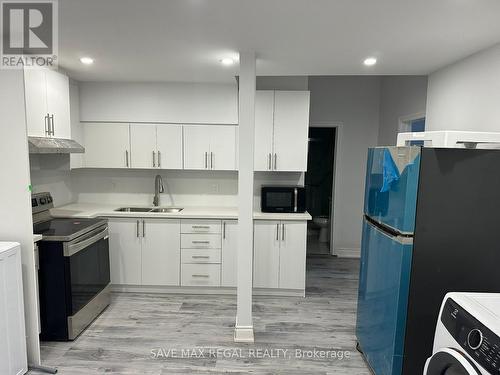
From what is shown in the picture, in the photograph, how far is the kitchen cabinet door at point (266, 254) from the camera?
3.50 metres

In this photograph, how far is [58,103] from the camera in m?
3.10

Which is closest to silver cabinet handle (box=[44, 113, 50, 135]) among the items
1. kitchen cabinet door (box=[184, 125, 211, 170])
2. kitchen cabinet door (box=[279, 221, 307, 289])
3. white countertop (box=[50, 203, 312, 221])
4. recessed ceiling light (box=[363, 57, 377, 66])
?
white countertop (box=[50, 203, 312, 221])

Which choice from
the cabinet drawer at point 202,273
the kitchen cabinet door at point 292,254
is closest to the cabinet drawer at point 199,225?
the cabinet drawer at point 202,273

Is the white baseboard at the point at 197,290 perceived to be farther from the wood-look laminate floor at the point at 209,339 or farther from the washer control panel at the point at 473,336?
the washer control panel at the point at 473,336

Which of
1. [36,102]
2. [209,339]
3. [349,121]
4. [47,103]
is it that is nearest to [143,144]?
[47,103]

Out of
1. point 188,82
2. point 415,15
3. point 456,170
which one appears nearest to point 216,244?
point 188,82

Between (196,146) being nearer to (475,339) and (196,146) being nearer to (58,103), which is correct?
(58,103)

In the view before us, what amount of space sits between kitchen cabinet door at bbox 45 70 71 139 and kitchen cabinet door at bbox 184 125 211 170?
1.25m

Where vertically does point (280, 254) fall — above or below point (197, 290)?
above

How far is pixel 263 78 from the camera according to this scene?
3.90 m

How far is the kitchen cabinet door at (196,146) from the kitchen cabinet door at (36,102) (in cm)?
142

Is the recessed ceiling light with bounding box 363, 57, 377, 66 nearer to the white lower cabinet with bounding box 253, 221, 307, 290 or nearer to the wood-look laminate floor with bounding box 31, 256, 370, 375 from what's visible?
the white lower cabinet with bounding box 253, 221, 307, 290

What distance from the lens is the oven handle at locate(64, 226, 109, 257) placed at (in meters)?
2.59

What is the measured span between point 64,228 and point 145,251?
94cm
